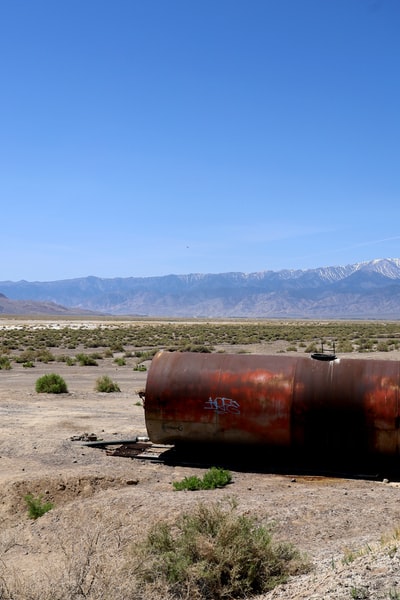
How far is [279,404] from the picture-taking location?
11.1 m

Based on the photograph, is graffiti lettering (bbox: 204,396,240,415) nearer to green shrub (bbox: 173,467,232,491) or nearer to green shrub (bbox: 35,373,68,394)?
green shrub (bbox: 173,467,232,491)

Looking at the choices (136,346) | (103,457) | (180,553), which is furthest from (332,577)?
(136,346)

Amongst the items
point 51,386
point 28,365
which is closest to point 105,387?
point 51,386

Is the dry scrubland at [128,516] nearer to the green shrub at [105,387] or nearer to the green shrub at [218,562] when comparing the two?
the green shrub at [218,562]

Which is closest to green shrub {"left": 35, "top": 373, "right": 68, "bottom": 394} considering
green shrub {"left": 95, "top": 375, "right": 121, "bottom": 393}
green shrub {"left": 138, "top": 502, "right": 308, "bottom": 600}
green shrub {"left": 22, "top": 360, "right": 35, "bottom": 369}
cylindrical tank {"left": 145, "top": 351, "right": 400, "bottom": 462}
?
green shrub {"left": 95, "top": 375, "right": 121, "bottom": 393}

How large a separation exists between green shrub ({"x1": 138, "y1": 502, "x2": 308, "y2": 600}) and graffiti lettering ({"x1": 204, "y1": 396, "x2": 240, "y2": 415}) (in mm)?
Answer: 4434

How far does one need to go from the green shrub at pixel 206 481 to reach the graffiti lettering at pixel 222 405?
3.88 ft

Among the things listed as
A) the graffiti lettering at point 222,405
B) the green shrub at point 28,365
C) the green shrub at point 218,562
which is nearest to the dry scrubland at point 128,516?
the green shrub at point 218,562

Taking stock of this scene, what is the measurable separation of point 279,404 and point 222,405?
1072 mm

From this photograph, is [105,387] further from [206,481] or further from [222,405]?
[206,481]

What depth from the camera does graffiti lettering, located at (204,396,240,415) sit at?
11.4 metres

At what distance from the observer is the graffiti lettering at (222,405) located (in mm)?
11373

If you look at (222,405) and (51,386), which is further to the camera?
(51,386)

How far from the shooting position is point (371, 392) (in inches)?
422
